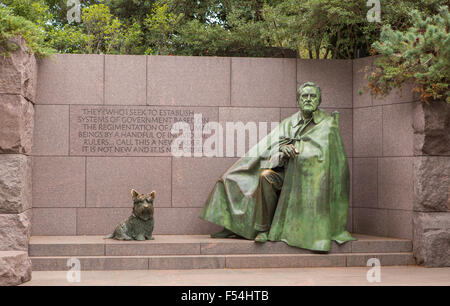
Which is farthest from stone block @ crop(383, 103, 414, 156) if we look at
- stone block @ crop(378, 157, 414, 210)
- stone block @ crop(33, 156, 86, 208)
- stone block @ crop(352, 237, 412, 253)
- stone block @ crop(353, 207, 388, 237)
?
stone block @ crop(33, 156, 86, 208)

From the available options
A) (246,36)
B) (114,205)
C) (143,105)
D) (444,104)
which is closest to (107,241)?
(114,205)

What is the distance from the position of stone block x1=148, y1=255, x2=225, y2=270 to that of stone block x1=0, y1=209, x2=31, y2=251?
181 cm

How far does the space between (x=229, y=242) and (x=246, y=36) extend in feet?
19.2

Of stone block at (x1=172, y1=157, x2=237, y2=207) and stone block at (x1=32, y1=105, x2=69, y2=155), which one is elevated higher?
stone block at (x1=32, y1=105, x2=69, y2=155)

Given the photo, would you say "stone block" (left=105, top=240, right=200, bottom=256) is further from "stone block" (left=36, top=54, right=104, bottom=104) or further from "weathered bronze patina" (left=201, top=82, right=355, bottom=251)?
"stone block" (left=36, top=54, right=104, bottom=104)

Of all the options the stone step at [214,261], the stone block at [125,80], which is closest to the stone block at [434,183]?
the stone step at [214,261]

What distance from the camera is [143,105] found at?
34.2ft

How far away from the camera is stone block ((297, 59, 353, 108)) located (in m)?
10.8

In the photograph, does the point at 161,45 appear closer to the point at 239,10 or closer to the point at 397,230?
the point at 239,10

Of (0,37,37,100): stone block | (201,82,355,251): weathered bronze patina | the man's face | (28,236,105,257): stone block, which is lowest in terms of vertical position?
(28,236,105,257): stone block

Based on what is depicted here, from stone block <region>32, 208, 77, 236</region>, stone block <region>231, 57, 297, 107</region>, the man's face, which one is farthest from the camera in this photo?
stone block <region>231, 57, 297, 107</region>

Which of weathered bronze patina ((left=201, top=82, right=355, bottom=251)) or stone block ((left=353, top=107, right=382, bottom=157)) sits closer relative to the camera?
weathered bronze patina ((left=201, top=82, right=355, bottom=251))

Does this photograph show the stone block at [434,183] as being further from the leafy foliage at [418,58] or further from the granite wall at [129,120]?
the granite wall at [129,120]

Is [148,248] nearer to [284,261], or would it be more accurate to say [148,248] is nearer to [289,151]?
→ [284,261]
